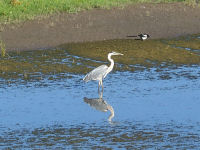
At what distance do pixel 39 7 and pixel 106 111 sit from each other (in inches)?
431

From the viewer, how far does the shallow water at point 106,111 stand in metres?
11.7

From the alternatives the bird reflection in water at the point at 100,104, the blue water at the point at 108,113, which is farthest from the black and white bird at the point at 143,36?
the bird reflection in water at the point at 100,104

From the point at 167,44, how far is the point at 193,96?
6716mm

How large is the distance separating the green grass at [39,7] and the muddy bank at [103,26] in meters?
0.39

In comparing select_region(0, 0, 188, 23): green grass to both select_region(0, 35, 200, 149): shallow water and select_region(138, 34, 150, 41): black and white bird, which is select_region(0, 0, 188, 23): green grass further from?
select_region(0, 35, 200, 149): shallow water

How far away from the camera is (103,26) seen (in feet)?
75.6

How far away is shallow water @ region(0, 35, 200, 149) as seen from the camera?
11688mm

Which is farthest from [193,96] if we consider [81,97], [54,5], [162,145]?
[54,5]

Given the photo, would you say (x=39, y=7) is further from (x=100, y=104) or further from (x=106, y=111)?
(x=106, y=111)

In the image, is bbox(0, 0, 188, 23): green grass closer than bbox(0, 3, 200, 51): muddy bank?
No

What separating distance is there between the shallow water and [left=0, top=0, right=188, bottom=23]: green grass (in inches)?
221

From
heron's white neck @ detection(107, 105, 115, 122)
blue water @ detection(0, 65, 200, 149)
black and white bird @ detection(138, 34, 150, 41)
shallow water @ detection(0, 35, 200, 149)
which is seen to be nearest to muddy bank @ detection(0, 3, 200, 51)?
black and white bird @ detection(138, 34, 150, 41)

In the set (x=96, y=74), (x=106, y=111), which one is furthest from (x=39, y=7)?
(x=106, y=111)

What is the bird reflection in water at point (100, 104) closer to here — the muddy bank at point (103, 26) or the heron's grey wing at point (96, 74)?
the heron's grey wing at point (96, 74)
